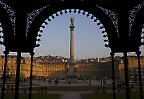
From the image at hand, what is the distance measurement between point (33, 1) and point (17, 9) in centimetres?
74

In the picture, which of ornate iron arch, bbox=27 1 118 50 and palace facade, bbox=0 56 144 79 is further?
palace facade, bbox=0 56 144 79

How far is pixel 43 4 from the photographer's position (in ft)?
36.3

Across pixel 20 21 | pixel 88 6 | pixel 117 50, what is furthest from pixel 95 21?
pixel 20 21

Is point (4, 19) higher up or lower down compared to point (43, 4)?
lower down

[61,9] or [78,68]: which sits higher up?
[61,9]

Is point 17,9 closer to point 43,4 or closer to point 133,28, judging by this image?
point 43,4

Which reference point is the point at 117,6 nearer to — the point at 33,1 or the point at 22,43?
the point at 33,1

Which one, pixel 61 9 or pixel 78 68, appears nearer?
pixel 61 9

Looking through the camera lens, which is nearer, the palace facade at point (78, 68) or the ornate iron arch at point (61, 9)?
the ornate iron arch at point (61, 9)

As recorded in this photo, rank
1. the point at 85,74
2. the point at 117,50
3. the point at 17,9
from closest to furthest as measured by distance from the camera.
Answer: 1. the point at 17,9
2. the point at 117,50
3. the point at 85,74

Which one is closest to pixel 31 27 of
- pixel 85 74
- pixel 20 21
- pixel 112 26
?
pixel 20 21

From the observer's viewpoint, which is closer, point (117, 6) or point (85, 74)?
point (117, 6)

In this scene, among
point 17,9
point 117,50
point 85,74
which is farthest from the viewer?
point 85,74

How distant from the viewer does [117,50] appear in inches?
459
